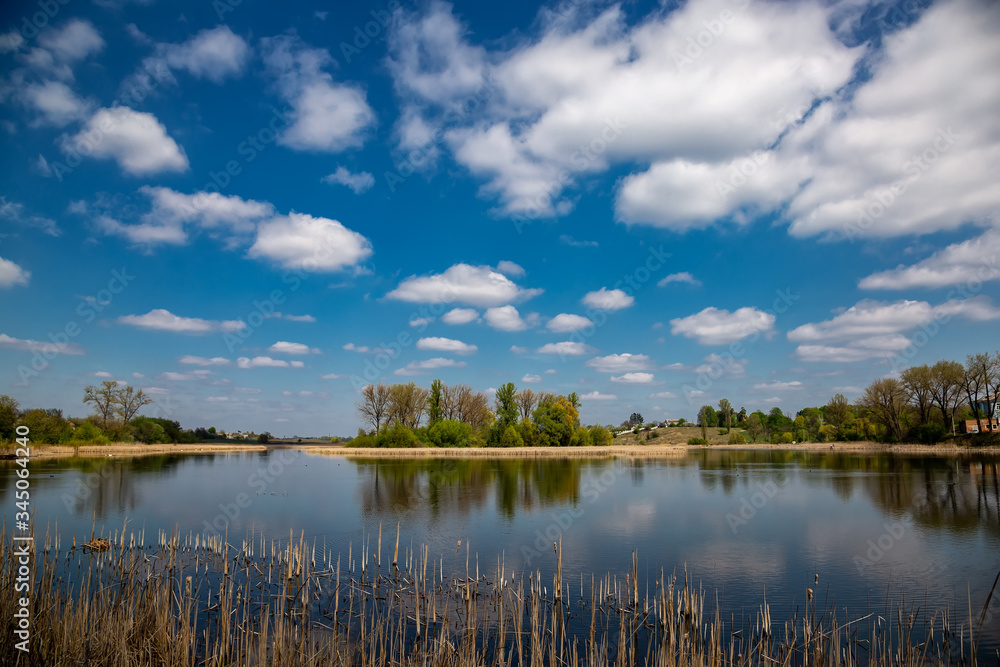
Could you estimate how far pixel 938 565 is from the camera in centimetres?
1388

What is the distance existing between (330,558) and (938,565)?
53.3ft

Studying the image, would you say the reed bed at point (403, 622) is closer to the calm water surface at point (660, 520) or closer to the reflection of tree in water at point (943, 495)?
the calm water surface at point (660, 520)

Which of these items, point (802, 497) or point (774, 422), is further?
point (774, 422)

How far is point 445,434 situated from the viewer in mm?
79875

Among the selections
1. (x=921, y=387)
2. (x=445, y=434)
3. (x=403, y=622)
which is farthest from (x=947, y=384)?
(x=403, y=622)

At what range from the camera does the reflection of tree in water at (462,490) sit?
24.6 m

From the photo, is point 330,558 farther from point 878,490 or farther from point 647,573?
point 878,490

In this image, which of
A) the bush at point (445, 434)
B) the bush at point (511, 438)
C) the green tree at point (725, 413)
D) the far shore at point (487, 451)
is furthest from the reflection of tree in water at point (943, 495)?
the green tree at point (725, 413)

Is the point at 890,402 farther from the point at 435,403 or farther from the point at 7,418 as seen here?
the point at 7,418

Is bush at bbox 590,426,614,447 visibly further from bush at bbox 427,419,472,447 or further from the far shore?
bush at bbox 427,419,472,447

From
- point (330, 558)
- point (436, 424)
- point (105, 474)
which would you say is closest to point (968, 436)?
point (436, 424)

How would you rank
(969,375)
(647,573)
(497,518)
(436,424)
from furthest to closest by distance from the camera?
1. (436,424)
2. (969,375)
3. (497,518)
4. (647,573)

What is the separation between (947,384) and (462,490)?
70666mm

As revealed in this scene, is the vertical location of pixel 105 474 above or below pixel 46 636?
below
